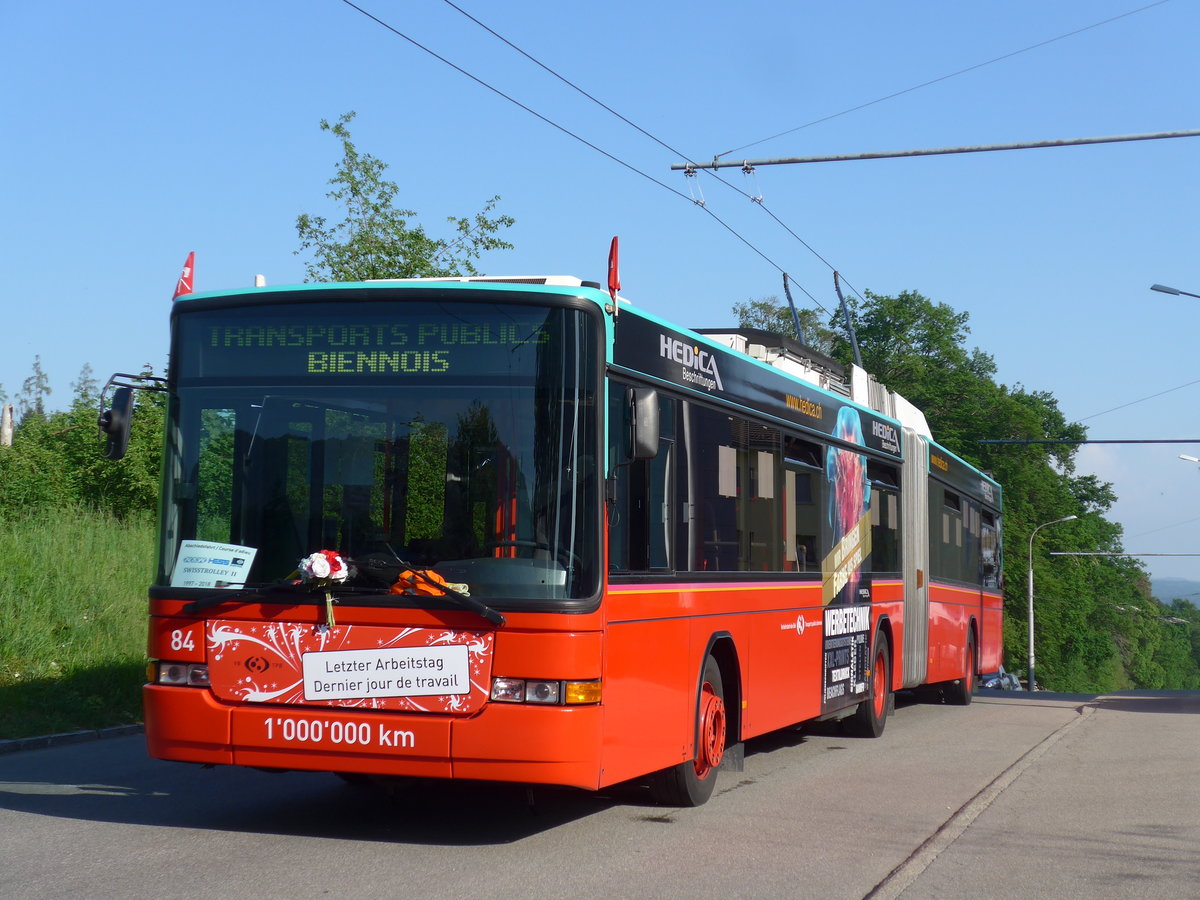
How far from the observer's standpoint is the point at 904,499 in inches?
A: 666

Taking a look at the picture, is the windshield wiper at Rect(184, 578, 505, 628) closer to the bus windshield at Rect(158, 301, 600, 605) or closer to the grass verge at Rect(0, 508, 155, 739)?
the bus windshield at Rect(158, 301, 600, 605)

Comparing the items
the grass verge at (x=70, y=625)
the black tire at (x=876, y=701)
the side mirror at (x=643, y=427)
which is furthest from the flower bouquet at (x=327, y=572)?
the black tire at (x=876, y=701)

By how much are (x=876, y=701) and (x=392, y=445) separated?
342 inches

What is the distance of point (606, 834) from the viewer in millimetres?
8414

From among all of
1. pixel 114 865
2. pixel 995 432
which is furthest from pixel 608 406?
pixel 995 432

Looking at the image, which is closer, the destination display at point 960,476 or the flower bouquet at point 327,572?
the flower bouquet at point 327,572

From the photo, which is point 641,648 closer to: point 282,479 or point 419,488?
point 419,488

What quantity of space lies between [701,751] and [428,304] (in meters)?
3.48

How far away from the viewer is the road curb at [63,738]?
41.2 feet

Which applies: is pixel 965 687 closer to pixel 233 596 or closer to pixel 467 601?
pixel 467 601

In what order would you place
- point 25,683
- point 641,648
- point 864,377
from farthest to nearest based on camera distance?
point 864,377 → point 25,683 → point 641,648

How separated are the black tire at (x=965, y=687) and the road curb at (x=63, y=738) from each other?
11.7 meters

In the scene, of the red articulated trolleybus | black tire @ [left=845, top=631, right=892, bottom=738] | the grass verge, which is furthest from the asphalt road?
black tire @ [left=845, top=631, right=892, bottom=738]

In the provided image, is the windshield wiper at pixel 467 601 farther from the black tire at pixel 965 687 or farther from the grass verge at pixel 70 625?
the black tire at pixel 965 687
